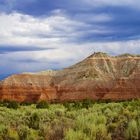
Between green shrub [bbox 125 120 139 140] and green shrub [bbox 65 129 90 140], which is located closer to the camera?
green shrub [bbox 65 129 90 140]

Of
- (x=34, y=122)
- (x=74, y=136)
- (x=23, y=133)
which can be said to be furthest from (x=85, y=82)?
(x=74, y=136)

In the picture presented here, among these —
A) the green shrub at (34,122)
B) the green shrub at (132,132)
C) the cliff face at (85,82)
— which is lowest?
the green shrub at (132,132)

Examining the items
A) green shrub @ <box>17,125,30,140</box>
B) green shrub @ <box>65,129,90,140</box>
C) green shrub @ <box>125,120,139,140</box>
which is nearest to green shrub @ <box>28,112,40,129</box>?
green shrub @ <box>17,125,30,140</box>

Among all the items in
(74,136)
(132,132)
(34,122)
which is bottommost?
(132,132)

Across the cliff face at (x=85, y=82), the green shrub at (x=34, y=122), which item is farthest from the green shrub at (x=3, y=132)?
the cliff face at (x=85, y=82)

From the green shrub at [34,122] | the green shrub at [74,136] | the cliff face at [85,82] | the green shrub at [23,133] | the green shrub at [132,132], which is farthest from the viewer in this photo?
the cliff face at [85,82]

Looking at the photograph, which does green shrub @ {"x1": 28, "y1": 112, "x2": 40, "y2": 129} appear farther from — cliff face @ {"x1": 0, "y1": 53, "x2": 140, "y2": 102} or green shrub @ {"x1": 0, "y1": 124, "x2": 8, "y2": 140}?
cliff face @ {"x1": 0, "y1": 53, "x2": 140, "y2": 102}

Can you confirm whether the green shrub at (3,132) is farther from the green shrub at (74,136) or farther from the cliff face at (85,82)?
the cliff face at (85,82)

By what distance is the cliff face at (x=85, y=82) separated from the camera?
123188mm

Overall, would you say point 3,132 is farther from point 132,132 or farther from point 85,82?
point 85,82

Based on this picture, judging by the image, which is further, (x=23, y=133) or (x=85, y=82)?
(x=85, y=82)

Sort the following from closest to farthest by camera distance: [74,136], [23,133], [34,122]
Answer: [74,136] < [23,133] < [34,122]

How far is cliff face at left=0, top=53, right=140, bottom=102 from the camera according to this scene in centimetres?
12319

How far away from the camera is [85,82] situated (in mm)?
129875
